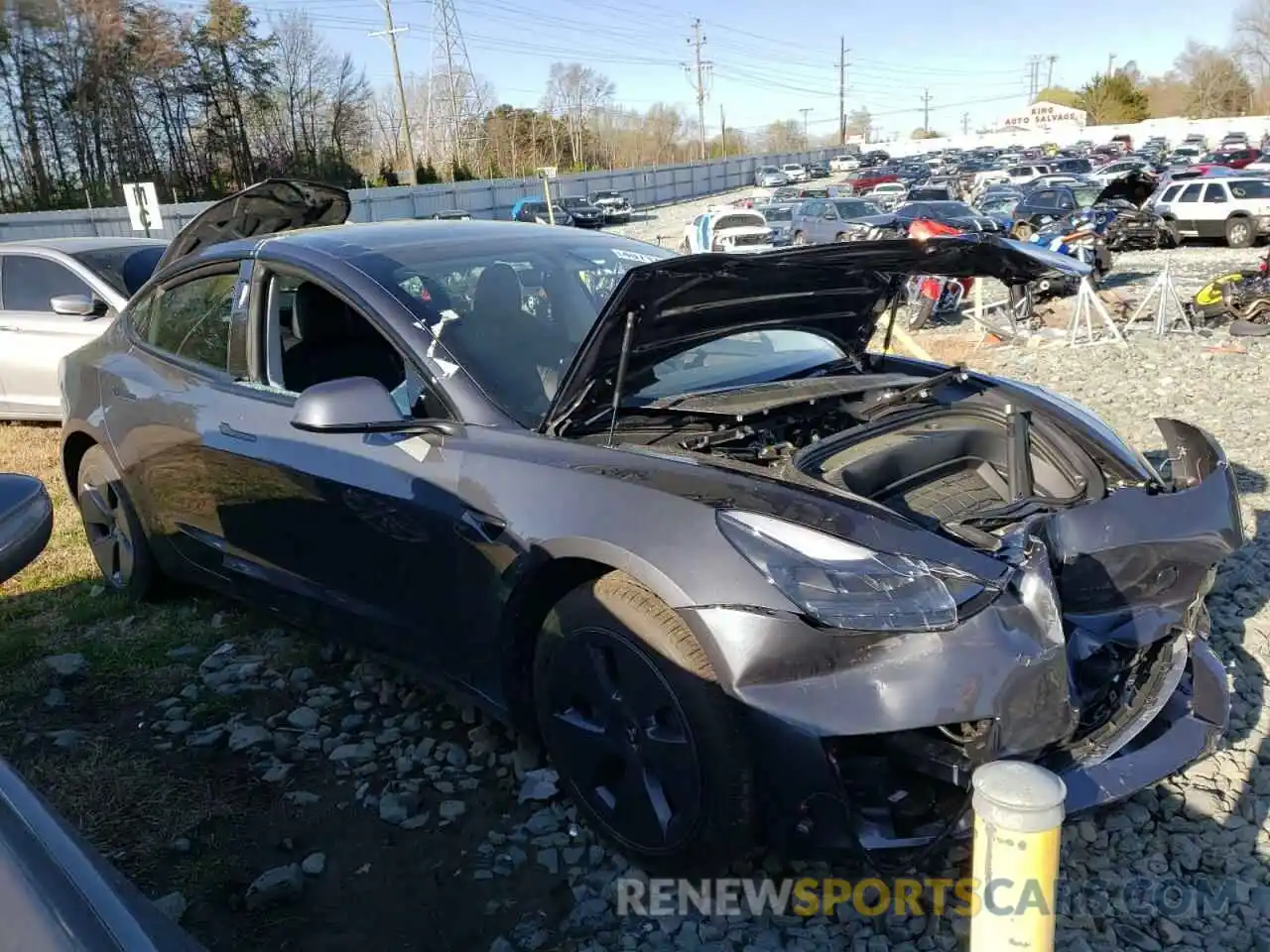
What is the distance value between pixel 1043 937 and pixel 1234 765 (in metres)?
1.88

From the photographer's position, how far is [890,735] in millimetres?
2053

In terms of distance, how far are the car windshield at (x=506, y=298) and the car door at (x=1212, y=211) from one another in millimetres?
22810

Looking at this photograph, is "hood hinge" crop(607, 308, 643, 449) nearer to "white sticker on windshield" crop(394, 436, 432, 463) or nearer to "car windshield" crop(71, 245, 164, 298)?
"white sticker on windshield" crop(394, 436, 432, 463)

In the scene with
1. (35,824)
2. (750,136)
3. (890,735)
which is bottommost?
(890,735)

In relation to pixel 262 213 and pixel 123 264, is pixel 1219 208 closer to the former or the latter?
pixel 123 264

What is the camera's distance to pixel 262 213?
534 centimetres

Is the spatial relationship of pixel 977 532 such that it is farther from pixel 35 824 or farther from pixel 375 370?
pixel 375 370

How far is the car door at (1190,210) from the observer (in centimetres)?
2203

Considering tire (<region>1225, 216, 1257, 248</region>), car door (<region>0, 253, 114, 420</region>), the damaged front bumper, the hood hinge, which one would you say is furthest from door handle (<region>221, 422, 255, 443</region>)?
tire (<region>1225, 216, 1257, 248</region>)

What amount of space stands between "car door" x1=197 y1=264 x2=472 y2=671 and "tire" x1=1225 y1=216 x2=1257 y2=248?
2353 cm

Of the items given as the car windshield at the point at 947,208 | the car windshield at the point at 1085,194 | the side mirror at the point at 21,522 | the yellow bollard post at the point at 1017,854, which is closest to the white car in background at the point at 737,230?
the car windshield at the point at 947,208

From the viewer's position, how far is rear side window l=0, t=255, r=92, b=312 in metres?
7.52

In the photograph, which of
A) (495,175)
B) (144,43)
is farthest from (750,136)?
(144,43)

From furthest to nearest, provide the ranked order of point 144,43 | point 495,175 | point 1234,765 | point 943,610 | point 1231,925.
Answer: point 495,175 < point 144,43 < point 1234,765 < point 1231,925 < point 943,610
